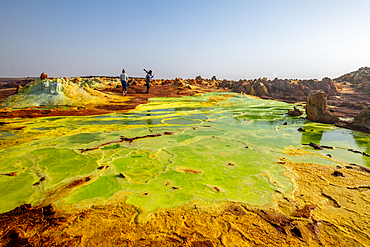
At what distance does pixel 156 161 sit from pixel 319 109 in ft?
34.9

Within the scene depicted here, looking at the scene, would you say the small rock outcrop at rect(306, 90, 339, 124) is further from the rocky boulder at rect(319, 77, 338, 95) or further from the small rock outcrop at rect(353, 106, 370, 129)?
the rocky boulder at rect(319, 77, 338, 95)

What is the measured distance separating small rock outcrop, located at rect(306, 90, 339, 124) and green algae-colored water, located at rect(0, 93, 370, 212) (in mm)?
2295

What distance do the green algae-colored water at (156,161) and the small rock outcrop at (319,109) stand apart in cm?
230

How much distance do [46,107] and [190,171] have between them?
12.5 m

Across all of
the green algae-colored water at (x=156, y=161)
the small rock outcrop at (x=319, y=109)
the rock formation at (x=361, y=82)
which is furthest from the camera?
the rock formation at (x=361, y=82)

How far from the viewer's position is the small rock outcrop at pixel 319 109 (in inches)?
409

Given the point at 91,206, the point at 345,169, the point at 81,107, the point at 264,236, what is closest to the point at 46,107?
the point at 81,107

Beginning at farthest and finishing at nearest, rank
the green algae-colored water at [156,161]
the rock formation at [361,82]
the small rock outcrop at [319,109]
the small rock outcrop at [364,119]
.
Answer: the rock formation at [361,82] < the small rock outcrop at [319,109] < the small rock outcrop at [364,119] < the green algae-colored water at [156,161]

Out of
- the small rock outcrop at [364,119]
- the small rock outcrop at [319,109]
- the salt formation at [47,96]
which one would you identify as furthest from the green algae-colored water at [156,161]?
the salt formation at [47,96]

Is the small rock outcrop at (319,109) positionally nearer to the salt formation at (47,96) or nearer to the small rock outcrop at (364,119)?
the small rock outcrop at (364,119)

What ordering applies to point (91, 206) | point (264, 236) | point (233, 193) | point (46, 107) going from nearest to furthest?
point (264, 236) < point (91, 206) < point (233, 193) < point (46, 107)

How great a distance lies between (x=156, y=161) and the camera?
478 centimetres

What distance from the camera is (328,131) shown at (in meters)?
8.51

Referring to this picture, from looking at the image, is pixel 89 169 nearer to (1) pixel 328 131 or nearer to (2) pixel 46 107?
(1) pixel 328 131
